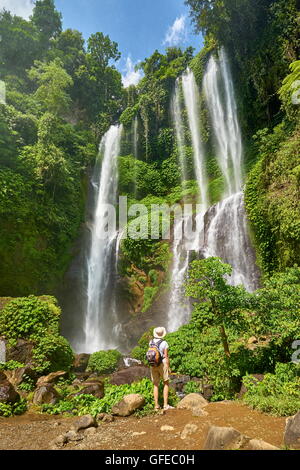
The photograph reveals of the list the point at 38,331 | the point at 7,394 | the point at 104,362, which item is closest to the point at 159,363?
the point at 7,394

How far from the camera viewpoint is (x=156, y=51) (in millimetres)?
28703

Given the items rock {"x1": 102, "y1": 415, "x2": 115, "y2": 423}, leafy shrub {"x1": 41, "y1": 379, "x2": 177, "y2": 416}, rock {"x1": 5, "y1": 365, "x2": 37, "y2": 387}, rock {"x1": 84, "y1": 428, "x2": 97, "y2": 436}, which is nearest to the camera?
rock {"x1": 84, "y1": 428, "x2": 97, "y2": 436}

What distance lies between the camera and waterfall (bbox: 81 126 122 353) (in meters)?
17.8

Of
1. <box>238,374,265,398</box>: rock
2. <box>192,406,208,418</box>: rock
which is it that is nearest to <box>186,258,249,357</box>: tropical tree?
<box>238,374,265,398</box>: rock

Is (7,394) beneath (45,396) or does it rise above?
above

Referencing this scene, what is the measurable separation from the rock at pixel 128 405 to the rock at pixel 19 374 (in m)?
4.17

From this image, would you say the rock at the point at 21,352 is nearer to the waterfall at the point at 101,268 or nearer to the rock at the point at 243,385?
the rock at the point at 243,385

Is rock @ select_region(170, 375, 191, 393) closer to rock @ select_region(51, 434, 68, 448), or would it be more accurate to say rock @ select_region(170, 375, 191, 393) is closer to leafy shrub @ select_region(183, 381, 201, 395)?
leafy shrub @ select_region(183, 381, 201, 395)

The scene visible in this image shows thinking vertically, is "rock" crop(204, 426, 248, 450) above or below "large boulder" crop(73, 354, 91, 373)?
above

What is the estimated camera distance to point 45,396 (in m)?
6.99

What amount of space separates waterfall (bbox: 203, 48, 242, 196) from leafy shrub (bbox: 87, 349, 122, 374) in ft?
48.9

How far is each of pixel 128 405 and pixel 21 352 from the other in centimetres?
580

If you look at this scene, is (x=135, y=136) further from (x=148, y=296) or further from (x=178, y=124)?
(x=148, y=296)

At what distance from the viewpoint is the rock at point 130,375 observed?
8.23 m
